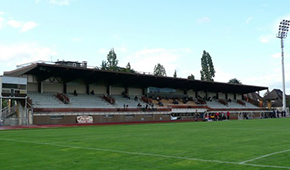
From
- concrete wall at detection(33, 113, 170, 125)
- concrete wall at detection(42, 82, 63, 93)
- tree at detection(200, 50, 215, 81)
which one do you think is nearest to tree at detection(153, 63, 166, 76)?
tree at detection(200, 50, 215, 81)

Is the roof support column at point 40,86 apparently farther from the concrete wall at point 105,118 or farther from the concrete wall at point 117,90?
the concrete wall at point 117,90

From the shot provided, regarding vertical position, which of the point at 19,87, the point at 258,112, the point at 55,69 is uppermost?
the point at 55,69

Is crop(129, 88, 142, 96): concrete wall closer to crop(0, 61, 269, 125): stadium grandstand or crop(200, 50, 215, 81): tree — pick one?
crop(0, 61, 269, 125): stadium grandstand

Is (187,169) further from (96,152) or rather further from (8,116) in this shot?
(8,116)

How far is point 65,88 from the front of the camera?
53312mm

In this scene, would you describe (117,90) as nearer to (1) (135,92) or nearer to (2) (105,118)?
(1) (135,92)

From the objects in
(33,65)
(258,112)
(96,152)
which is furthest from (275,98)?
(96,152)

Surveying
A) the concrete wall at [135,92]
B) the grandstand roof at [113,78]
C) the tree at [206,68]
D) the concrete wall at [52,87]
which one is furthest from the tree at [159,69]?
the concrete wall at [52,87]

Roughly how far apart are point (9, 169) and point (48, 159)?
1.73m

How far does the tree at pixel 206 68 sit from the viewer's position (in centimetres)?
11050

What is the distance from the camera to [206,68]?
111 meters

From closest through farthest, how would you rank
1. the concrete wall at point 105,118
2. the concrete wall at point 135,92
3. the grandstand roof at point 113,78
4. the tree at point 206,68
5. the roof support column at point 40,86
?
1. the concrete wall at point 105,118
2. the grandstand roof at point 113,78
3. the roof support column at point 40,86
4. the concrete wall at point 135,92
5. the tree at point 206,68

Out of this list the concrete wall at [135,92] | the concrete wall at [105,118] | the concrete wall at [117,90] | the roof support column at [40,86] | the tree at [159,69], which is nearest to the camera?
the concrete wall at [105,118]

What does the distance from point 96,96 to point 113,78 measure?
4408 mm
